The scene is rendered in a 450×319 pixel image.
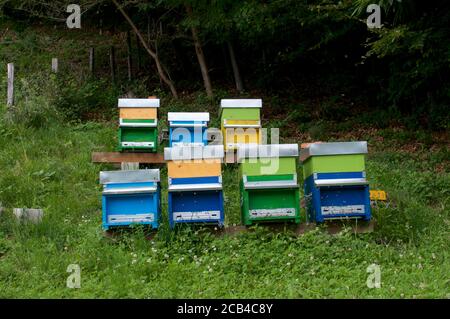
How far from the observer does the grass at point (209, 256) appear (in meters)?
4.78

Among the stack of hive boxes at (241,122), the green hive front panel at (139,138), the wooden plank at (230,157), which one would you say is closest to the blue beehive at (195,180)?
the wooden plank at (230,157)

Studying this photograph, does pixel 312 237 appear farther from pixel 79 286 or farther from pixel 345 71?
pixel 345 71

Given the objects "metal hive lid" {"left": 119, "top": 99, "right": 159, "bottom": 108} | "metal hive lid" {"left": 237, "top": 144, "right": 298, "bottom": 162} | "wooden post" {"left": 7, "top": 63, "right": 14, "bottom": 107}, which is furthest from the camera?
"wooden post" {"left": 7, "top": 63, "right": 14, "bottom": 107}

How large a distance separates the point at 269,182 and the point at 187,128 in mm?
2699

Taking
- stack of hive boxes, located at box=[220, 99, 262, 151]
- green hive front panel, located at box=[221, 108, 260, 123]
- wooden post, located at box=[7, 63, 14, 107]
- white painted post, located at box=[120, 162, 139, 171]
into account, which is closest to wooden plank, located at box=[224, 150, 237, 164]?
stack of hive boxes, located at box=[220, 99, 262, 151]

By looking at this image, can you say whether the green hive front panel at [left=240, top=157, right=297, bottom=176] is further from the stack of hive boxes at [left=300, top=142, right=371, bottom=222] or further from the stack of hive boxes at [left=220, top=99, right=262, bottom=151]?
the stack of hive boxes at [left=220, top=99, right=262, bottom=151]

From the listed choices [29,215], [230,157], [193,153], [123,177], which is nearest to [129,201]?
[123,177]

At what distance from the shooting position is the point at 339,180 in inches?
226

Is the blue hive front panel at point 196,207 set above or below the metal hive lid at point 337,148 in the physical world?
below

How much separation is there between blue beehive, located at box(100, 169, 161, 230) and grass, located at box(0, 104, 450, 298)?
14cm

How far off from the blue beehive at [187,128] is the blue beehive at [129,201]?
7.67 ft

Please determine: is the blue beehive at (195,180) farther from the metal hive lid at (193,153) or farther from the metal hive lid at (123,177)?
the metal hive lid at (123,177)

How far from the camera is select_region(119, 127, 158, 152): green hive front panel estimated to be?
8305mm

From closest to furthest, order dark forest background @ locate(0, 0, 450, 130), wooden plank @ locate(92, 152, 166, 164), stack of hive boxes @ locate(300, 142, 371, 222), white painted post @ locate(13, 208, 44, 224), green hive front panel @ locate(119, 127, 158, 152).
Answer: stack of hive boxes @ locate(300, 142, 371, 222), white painted post @ locate(13, 208, 44, 224), green hive front panel @ locate(119, 127, 158, 152), wooden plank @ locate(92, 152, 166, 164), dark forest background @ locate(0, 0, 450, 130)
